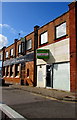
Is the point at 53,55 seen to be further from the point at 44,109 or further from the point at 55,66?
the point at 44,109

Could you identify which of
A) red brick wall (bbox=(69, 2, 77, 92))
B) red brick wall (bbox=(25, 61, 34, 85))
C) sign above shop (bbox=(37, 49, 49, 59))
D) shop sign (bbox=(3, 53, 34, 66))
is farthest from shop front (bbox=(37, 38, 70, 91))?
shop sign (bbox=(3, 53, 34, 66))

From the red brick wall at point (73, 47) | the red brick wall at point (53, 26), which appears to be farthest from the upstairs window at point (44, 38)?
the red brick wall at point (73, 47)

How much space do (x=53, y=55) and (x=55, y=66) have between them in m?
1.22

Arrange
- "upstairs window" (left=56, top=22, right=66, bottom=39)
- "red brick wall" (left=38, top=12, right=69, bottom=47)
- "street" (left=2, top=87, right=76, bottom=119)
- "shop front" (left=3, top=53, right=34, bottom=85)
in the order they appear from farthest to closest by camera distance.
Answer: "shop front" (left=3, top=53, right=34, bottom=85) → "upstairs window" (left=56, top=22, right=66, bottom=39) → "red brick wall" (left=38, top=12, right=69, bottom=47) → "street" (left=2, top=87, right=76, bottom=119)

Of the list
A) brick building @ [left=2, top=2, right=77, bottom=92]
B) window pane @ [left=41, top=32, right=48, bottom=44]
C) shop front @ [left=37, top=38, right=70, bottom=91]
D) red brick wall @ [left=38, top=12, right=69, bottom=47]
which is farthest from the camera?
window pane @ [left=41, top=32, right=48, bottom=44]

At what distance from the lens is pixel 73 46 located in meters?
14.3

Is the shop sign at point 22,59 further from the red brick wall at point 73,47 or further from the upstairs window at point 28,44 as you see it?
the red brick wall at point 73,47

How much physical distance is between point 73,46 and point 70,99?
5426 millimetres

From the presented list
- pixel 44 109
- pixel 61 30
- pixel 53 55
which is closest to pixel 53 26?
pixel 61 30

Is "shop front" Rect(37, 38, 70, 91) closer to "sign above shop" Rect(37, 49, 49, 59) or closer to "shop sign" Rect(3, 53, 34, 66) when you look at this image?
"sign above shop" Rect(37, 49, 49, 59)

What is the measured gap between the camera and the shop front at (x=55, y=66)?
50.1 feet

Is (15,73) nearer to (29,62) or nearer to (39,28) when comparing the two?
(29,62)

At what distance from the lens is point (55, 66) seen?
17.0m

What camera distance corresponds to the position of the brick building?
1456 cm
